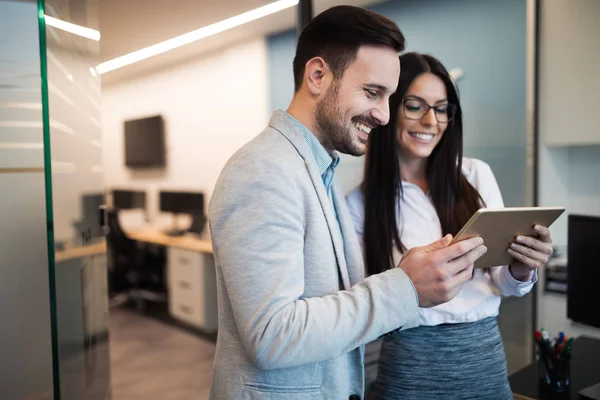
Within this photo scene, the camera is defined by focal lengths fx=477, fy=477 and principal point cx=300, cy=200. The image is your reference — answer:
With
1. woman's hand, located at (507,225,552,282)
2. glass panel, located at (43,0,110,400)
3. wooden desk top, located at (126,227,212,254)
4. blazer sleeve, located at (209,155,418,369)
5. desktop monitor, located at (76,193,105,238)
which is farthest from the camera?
wooden desk top, located at (126,227,212,254)

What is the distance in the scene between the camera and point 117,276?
556cm

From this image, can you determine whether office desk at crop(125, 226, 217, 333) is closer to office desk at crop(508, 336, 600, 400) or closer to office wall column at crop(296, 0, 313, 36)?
office wall column at crop(296, 0, 313, 36)

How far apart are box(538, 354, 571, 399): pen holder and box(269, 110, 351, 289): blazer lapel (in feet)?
3.05

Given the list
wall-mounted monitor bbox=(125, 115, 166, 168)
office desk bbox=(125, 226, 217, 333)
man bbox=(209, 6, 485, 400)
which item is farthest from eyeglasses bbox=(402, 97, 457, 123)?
office desk bbox=(125, 226, 217, 333)

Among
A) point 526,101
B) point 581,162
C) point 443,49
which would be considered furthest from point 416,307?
point 581,162

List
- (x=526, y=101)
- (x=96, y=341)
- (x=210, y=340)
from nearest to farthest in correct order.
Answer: (x=96, y=341)
(x=526, y=101)
(x=210, y=340)

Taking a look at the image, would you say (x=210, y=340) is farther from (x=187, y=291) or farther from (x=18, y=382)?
(x=18, y=382)

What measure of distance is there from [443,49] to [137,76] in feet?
4.90

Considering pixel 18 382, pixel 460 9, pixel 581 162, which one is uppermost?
pixel 460 9

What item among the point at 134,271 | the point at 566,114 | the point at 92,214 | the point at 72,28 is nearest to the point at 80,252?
the point at 92,214

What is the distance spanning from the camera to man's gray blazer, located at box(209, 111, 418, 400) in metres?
0.79

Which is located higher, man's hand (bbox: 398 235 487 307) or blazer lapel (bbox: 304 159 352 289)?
blazer lapel (bbox: 304 159 352 289)

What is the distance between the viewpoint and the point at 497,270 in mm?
1342

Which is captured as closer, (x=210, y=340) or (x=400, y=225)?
(x=400, y=225)
